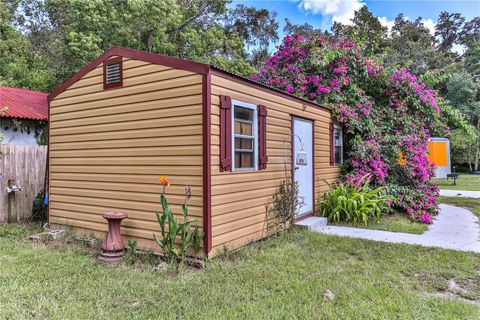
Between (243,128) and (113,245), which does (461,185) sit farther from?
(113,245)

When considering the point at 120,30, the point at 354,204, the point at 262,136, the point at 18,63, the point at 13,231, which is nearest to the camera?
the point at 262,136

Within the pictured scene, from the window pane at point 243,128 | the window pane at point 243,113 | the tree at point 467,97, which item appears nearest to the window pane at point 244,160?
the window pane at point 243,128

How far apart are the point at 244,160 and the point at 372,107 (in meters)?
5.09

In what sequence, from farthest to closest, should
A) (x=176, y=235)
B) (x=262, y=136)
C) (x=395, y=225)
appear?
(x=395, y=225) → (x=262, y=136) → (x=176, y=235)

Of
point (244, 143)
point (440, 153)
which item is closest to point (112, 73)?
point (244, 143)

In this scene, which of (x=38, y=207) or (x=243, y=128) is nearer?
(x=243, y=128)

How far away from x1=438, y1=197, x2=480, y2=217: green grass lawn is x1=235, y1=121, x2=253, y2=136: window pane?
20.0ft

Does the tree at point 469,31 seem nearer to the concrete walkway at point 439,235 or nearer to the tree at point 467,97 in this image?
the tree at point 467,97

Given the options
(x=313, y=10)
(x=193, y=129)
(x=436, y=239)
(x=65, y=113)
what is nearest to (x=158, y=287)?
(x=193, y=129)

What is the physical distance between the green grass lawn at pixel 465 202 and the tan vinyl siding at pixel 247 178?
520 centimetres

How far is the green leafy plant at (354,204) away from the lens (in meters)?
6.35

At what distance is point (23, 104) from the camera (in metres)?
9.26

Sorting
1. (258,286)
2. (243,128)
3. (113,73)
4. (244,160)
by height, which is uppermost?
(113,73)

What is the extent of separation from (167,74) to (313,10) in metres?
15.3
